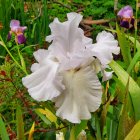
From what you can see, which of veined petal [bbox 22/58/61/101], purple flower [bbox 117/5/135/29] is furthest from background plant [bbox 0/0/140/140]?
veined petal [bbox 22/58/61/101]

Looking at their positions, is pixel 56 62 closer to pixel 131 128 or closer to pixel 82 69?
pixel 82 69

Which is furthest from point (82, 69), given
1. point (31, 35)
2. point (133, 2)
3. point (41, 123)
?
point (133, 2)

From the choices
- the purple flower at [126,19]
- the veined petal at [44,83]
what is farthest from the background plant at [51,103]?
the veined petal at [44,83]

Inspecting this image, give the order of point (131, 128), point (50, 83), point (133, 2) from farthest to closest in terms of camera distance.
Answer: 1. point (133, 2)
2. point (131, 128)
3. point (50, 83)

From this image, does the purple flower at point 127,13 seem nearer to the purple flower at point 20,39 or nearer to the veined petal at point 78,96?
the purple flower at point 20,39

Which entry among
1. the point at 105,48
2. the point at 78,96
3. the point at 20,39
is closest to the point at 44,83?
the point at 78,96

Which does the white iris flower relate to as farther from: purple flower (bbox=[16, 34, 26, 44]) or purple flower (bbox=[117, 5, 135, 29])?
purple flower (bbox=[16, 34, 26, 44])

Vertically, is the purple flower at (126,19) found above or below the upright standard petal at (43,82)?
below
